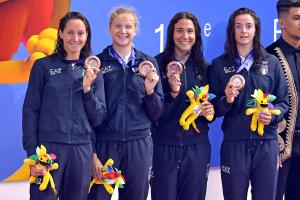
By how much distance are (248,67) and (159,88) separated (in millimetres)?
615

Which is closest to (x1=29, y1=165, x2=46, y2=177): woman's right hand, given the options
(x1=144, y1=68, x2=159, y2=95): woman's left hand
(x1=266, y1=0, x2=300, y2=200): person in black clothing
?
(x1=144, y1=68, x2=159, y2=95): woman's left hand

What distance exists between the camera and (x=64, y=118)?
3088mm

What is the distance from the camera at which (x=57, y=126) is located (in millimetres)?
3078

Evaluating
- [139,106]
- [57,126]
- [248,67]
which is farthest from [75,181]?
[248,67]

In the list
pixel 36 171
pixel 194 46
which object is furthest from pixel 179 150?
pixel 36 171

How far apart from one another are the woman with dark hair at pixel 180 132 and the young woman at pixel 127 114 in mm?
174

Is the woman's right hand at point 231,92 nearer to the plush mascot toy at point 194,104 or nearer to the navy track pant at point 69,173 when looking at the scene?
the plush mascot toy at point 194,104

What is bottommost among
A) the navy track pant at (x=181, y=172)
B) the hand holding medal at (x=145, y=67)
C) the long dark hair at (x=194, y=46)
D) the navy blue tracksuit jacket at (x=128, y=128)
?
the navy track pant at (x=181, y=172)

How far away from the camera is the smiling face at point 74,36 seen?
10.4 ft

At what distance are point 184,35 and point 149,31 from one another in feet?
2.37

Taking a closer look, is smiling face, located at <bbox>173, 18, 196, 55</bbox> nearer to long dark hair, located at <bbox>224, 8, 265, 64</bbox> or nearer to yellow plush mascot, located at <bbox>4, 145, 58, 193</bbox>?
long dark hair, located at <bbox>224, 8, 265, 64</bbox>

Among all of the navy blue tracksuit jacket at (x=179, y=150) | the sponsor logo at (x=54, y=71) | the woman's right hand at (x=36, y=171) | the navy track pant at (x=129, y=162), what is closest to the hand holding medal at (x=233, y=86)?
the navy blue tracksuit jacket at (x=179, y=150)

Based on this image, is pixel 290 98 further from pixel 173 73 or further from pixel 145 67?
pixel 145 67

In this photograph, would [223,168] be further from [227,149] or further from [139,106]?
[139,106]
